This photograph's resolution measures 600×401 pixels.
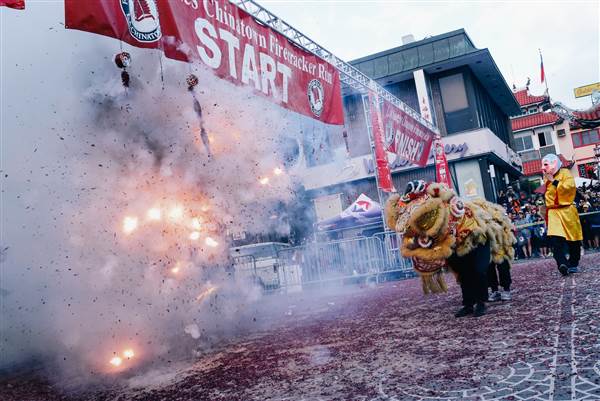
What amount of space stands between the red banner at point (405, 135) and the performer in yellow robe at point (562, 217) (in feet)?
19.4

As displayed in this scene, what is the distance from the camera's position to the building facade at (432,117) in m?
19.6

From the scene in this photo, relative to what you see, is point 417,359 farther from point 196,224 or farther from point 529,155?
point 529,155

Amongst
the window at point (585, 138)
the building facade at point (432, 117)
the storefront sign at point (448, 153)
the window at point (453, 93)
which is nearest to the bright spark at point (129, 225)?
the building facade at point (432, 117)

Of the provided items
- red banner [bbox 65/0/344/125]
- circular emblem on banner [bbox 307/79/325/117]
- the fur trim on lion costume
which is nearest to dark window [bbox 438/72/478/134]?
red banner [bbox 65/0/344/125]

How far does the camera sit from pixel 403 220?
190 inches

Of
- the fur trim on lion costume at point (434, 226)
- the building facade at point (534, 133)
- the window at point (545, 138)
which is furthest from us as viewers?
the window at point (545, 138)

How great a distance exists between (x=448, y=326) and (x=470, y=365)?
154cm

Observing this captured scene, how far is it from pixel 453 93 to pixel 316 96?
1367 cm

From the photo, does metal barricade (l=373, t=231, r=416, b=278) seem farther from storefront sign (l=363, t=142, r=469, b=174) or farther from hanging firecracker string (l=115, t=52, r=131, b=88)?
hanging firecracker string (l=115, t=52, r=131, b=88)

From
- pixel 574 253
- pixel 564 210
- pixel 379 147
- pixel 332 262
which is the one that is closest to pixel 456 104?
pixel 379 147

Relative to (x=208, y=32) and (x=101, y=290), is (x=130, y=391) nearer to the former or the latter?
(x=101, y=290)

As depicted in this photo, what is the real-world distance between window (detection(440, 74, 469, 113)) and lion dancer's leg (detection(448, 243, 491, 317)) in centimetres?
1668

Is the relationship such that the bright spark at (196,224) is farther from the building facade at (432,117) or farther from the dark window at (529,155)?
the dark window at (529,155)

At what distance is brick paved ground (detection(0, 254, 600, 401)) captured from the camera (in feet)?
9.29
